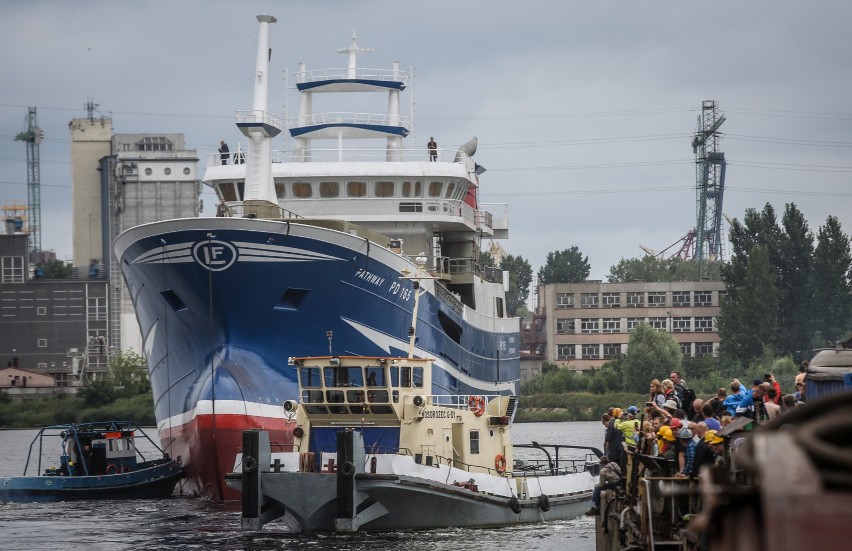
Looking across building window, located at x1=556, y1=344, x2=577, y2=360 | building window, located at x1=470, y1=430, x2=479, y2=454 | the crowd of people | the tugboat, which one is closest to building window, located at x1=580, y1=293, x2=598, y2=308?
building window, located at x1=556, y1=344, x2=577, y2=360

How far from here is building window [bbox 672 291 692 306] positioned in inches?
4490

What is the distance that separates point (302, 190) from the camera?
44.0 meters

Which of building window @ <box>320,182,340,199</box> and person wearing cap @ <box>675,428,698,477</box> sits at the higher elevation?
building window @ <box>320,182,340,199</box>

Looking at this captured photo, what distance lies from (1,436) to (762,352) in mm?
56568

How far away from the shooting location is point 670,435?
17.9m

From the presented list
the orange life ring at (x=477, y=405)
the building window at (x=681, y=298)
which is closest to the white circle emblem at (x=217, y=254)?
the orange life ring at (x=477, y=405)

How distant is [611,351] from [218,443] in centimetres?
8383

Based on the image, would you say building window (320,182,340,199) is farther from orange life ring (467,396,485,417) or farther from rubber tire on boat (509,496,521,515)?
rubber tire on boat (509,496,521,515)

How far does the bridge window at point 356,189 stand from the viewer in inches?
1724

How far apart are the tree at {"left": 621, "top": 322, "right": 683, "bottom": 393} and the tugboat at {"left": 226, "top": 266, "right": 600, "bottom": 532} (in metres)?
71.3

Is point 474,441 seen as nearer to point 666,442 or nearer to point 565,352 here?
point 666,442

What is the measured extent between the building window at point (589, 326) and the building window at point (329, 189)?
73834mm

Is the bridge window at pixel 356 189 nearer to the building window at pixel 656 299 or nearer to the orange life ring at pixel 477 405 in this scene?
the orange life ring at pixel 477 405

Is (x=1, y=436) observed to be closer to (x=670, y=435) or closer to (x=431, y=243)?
(x=431, y=243)
